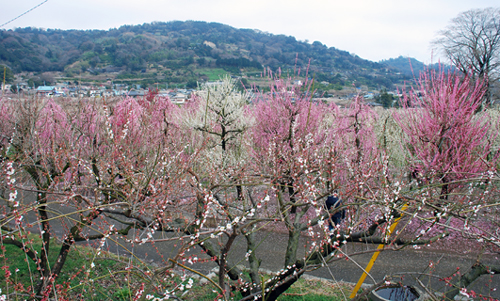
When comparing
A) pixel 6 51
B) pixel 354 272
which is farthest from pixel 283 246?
pixel 6 51

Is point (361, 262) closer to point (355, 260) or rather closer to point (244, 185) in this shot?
point (355, 260)

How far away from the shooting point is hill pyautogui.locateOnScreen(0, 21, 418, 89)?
71250 mm

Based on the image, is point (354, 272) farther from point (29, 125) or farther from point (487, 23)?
point (487, 23)

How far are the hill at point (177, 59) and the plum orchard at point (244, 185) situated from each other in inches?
1771

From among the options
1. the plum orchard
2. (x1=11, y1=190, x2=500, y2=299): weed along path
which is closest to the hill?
(x1=11, y1=190, x2=500, y2=299): weed along path

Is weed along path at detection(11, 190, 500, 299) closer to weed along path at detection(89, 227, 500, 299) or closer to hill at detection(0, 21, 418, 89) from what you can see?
weed along path at detection(89, 227, 500, 299)

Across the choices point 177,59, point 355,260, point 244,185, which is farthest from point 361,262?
point 177,59

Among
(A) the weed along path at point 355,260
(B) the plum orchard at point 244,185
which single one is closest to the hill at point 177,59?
(A) the weed along path at point 355,260

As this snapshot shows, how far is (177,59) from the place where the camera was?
101m

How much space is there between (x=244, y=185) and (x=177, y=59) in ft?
340

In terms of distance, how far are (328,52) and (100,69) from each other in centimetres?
7453

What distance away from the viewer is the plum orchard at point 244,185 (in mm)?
3961

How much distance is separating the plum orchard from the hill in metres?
45.0

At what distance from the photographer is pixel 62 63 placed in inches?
3182
